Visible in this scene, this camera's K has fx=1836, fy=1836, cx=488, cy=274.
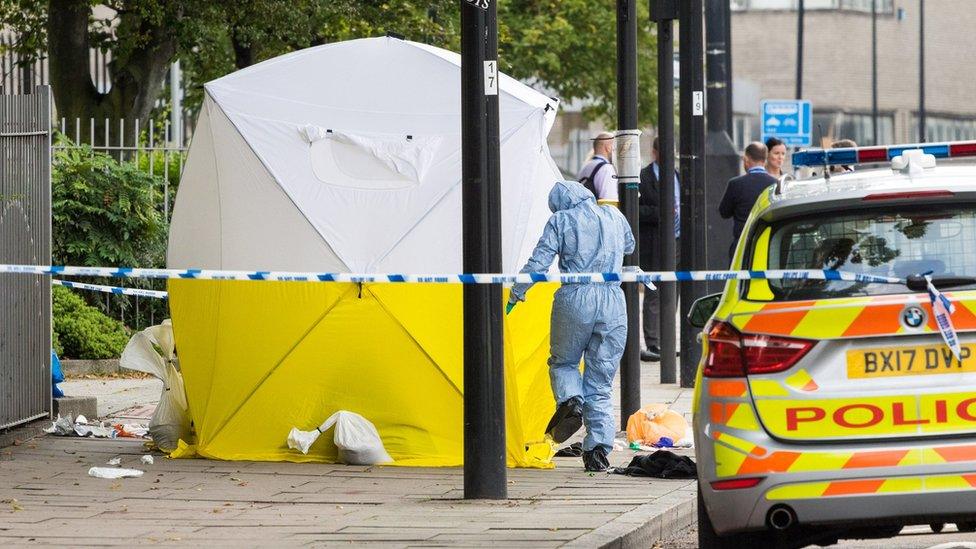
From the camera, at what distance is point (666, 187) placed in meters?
14.9

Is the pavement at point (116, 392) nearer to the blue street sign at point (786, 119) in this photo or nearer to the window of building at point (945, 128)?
the blue street sign at point (786, 119)

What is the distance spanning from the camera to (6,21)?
22.9m

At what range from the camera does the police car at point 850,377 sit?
6145 mm

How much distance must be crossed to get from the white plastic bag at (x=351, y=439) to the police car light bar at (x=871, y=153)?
3.25 metres

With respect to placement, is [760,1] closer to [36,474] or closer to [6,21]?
[6,21]

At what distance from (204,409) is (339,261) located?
119 centimetres

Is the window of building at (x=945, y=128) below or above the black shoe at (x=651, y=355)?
above

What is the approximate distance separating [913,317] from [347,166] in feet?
17.3

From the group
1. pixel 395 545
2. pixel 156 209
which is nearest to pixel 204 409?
pixel 395 545

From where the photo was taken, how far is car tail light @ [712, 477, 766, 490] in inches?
247

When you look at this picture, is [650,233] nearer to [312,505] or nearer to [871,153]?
[312,505]

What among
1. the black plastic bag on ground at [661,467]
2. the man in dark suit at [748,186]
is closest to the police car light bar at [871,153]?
the black plastic bag on ground at [661,467]

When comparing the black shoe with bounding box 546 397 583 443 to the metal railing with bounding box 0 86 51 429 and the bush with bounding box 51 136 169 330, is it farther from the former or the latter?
the bush with bounding box 51 136 169 330

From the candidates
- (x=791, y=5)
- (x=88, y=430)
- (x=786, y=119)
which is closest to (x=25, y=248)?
(x=88, y=430)
